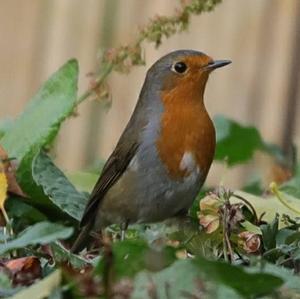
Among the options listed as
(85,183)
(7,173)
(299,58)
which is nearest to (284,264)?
(7,173)

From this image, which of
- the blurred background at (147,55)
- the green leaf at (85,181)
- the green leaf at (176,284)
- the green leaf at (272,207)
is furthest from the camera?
the blurred background at (147,55)

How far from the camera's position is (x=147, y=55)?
9.16 meters

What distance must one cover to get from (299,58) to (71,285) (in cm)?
676

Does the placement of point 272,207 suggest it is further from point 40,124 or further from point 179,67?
point 179,67

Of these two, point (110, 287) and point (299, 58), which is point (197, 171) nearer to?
point (110, 287)

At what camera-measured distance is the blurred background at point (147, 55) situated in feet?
29.9

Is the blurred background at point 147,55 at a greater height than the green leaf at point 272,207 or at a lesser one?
lesser

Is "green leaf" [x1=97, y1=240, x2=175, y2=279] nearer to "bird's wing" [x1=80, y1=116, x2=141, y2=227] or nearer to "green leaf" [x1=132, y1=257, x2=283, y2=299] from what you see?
"green leaf" [x1=132, y1=257, x2=283, y2=299]

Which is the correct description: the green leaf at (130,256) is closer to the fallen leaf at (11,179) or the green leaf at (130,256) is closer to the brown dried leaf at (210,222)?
the brown dried leaf at (210,222)

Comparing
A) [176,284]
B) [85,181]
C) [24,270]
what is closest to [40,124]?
[85,181]

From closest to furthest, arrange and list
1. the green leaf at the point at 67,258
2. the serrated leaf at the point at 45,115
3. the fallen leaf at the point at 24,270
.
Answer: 1. the fallen leaf at the point at 24,270
2. the green leaf at the point at 67,258
3. the serrated leaf at the point at 45,115

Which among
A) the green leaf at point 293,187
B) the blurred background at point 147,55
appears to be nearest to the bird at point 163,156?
the green leaf at point 293,187

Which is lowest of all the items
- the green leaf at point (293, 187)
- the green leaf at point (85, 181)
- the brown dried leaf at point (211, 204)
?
the green leaf at point (85, 181)

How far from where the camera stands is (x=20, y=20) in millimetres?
10758
